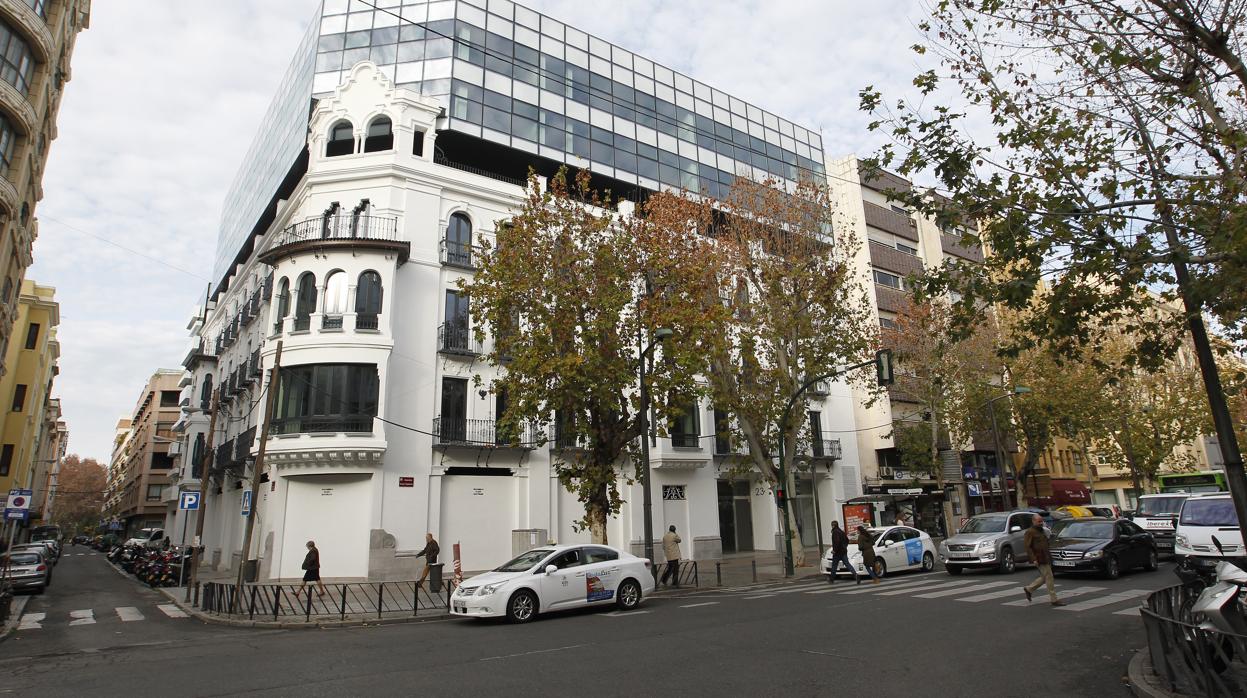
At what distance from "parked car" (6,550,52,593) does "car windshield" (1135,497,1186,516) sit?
3731 cm

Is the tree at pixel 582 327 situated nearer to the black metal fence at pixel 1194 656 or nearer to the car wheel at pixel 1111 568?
the car wheel at pixel 1111 568

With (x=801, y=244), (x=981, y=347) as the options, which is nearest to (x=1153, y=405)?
(x=981, y=347)

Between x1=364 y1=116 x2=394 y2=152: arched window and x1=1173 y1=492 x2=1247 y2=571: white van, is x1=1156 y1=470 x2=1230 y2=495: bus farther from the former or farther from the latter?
x1=364 y1=116 x2=394 y2=152: arched window

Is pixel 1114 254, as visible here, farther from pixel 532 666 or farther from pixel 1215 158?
pixel 532 666

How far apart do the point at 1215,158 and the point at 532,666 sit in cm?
1042

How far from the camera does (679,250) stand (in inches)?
781

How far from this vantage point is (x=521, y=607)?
1272 centimetres

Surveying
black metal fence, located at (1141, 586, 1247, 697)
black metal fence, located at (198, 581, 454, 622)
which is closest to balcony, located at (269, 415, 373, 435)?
black metal fence, located at (198, 581, 454, 622)

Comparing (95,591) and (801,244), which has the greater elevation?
(801,244)

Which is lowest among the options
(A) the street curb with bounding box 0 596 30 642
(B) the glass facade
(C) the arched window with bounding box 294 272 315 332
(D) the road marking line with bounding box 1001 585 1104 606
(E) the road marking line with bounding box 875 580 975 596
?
(A) the street curb with bounding box 0 596 30 642

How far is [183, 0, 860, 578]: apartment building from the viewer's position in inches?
864

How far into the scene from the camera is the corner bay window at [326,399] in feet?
70.8

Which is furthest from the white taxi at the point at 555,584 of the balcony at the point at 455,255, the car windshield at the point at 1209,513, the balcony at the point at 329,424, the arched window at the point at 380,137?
the arched window at the point at 380,137

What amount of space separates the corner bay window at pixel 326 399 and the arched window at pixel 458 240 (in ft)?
17.3
